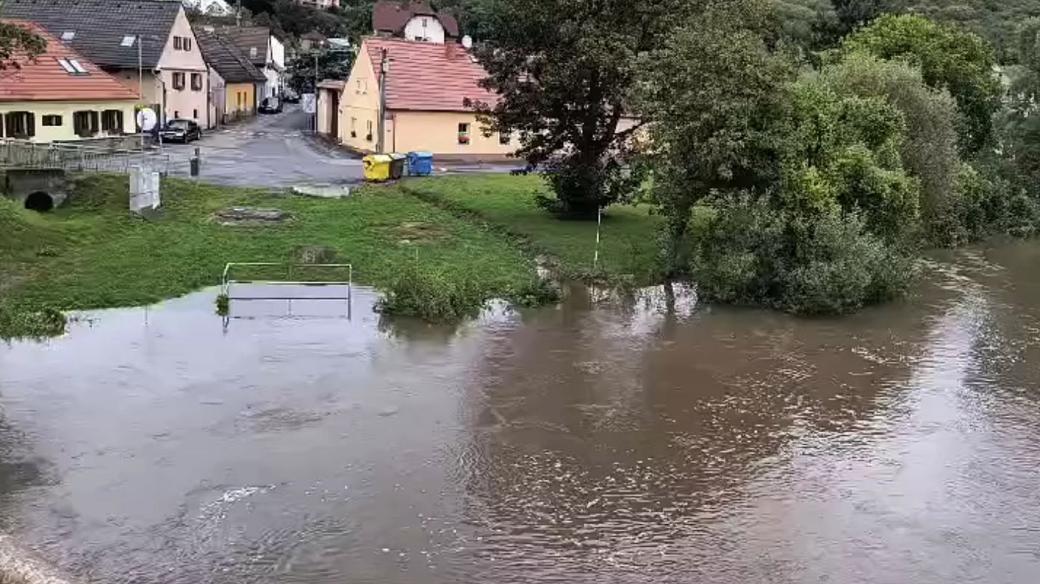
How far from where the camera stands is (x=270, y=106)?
80062 millimetres

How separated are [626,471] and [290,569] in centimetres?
568

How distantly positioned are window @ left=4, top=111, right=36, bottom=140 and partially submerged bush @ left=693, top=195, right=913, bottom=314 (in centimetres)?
2803

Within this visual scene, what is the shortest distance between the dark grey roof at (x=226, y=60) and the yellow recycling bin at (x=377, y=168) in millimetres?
28034

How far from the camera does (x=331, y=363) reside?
21.3m

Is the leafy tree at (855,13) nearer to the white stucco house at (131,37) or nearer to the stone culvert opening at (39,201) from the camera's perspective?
the white stucco house at (131,37)

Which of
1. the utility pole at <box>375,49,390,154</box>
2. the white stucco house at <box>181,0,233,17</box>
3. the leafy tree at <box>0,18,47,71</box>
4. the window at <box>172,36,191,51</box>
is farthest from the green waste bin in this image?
the white stucco house at <box>181,0,233,17</box>

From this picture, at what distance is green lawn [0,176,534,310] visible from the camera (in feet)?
84.5

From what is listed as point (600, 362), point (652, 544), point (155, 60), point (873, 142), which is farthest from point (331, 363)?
point (155, 60)

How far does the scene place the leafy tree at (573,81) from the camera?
3253 centimetres

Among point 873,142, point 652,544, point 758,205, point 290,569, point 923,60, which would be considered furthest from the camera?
point 923,60

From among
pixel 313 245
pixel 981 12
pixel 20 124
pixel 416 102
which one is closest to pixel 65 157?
pixel 20 124

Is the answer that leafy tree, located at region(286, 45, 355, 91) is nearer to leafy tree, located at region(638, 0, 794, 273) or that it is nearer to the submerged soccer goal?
the submerged soccer goal

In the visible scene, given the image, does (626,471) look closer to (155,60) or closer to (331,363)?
(331,363)

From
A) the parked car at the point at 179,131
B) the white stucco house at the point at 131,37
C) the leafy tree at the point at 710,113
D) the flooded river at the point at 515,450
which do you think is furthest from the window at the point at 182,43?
the leafy tree at the point at 710,113
